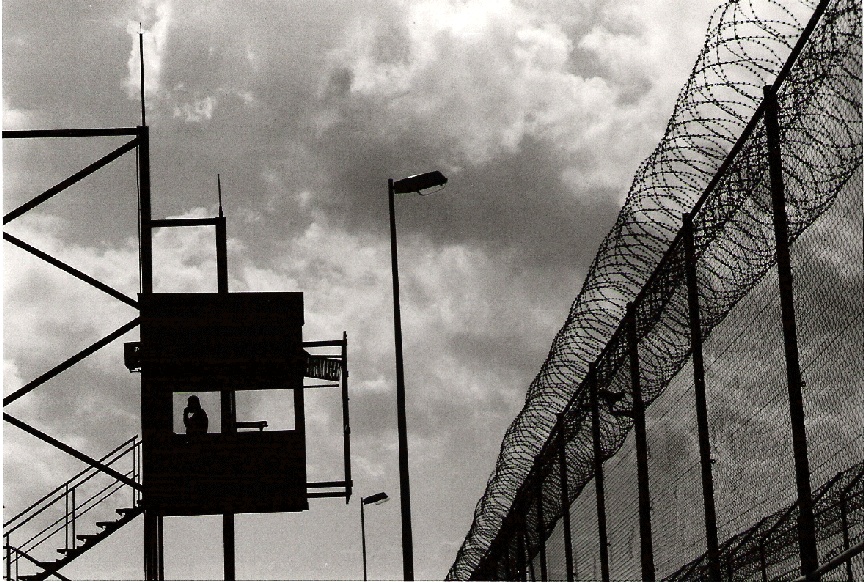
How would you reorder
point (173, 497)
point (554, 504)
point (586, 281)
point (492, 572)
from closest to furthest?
point (586, 281) → point (173, 497) → point (554, 504) → point (492, 572)

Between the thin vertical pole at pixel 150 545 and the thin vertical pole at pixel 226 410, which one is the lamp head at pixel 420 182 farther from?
the thin vertical pole at pixel 150 545

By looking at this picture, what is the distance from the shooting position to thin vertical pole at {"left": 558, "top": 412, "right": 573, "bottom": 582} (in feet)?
65.5

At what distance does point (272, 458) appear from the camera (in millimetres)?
19969

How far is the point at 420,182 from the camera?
18.0m

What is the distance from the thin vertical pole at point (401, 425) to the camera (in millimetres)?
17547

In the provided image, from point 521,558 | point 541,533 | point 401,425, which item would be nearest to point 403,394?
point 401,425

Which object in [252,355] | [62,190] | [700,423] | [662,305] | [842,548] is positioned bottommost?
[842,548]

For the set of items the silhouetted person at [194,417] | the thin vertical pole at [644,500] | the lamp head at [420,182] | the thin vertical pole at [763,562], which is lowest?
the thin vertical pole at [763,562]

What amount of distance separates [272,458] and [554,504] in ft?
14.6

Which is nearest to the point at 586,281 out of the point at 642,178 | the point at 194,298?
the point at 642,178

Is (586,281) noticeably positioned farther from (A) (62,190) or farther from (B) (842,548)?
(A) (62,190)

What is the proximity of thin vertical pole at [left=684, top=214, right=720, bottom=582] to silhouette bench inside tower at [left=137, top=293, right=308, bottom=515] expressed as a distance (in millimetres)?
7500

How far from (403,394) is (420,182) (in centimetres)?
257

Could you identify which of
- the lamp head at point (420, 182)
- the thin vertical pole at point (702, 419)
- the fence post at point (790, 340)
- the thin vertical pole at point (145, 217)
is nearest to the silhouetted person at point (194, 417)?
the thin vertical pole at point (145, 217)
